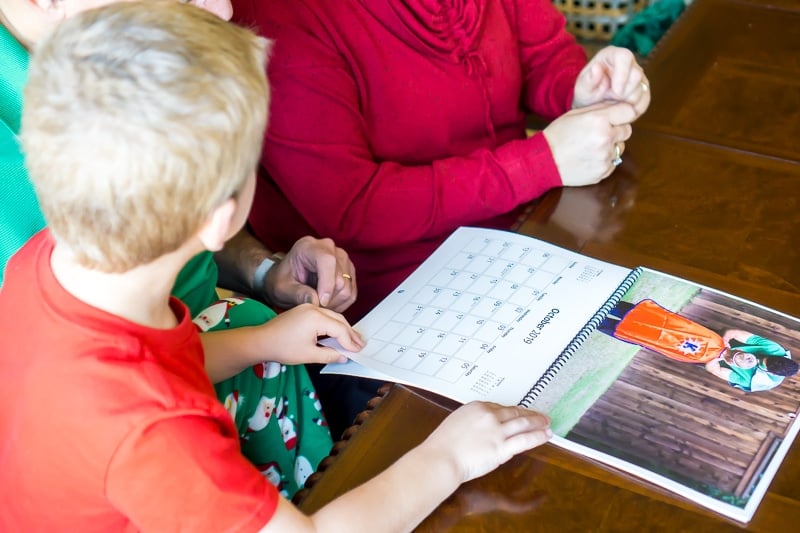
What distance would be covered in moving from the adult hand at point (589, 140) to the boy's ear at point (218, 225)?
0.52m

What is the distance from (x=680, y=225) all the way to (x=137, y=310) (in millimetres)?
628

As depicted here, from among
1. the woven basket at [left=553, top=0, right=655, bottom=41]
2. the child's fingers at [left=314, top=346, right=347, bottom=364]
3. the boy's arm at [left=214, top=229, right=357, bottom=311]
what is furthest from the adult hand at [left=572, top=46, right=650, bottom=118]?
the woven basket at [left=553, top=0, right=655, bottom=41]

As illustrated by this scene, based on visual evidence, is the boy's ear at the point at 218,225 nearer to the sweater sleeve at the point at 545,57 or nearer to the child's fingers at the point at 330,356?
the child's fingers at the point at 330,356

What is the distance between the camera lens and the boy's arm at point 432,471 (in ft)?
2.48

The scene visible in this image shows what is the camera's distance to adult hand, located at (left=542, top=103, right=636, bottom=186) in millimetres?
1153

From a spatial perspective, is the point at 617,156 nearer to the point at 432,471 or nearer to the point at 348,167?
the point at 348,167

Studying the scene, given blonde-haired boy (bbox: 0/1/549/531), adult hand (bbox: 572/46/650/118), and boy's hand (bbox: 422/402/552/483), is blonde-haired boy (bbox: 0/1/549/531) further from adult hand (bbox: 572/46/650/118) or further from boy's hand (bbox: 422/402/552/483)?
adult hand (bbox: 572/46/650/118)

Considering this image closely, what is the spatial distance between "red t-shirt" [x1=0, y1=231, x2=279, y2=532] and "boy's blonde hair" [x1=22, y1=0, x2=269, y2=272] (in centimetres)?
7

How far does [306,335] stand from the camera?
1000mm

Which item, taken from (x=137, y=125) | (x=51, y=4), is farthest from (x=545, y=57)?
(x=137, y=125)

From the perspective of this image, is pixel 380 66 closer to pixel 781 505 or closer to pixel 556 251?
pixel 556 251

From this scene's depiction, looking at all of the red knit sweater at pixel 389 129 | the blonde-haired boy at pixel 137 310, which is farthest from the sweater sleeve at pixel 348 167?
the blonde-haired boy at pixel 137 310

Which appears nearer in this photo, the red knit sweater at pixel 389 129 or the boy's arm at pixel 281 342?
the boy's arm at pixel 281 342

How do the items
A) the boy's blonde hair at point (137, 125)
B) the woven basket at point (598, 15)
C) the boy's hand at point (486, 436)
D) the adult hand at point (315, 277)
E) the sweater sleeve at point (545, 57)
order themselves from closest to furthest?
the boy's blonde hair at point (137, 125)
the boy's hand at point (486, 436)
the adult hand at point (315, 277)
the sweater sleeve at point (545, 57)
the woven basket at point (598, 15)
